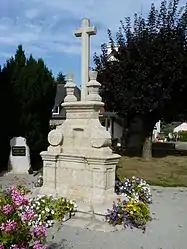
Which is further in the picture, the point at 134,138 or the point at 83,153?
the point at 134,138

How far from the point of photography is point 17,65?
15.0 m

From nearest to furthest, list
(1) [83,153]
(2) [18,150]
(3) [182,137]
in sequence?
1. (1) [83,153]
2. (2) [18,150]
3. (3) [182,137]

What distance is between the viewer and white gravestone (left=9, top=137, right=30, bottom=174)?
13.6 m

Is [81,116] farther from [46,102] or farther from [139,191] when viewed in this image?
[46,102]

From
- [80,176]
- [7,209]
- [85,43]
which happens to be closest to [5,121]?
[85,43]

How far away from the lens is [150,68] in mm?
16594

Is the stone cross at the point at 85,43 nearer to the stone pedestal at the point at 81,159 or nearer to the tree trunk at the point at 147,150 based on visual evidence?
the stone pedestal at the point at 81,159

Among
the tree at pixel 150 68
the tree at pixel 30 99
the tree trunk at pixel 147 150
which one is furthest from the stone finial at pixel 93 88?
the tree trunk at pixel 147 150

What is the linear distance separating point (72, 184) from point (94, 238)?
1763mm

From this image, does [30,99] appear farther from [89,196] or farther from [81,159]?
[89,196]

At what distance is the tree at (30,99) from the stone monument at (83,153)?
6.93 metres

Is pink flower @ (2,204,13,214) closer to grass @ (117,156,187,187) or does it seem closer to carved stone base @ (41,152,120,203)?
carved stone base @ (41,152,120,203)

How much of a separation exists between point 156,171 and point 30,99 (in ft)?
18.1

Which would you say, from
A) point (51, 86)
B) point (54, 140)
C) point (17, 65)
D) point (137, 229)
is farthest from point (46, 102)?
point (137, 229)
